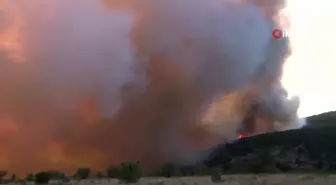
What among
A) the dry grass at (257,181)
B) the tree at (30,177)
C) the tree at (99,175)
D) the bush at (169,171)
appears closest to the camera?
the dry grass at (257,181)

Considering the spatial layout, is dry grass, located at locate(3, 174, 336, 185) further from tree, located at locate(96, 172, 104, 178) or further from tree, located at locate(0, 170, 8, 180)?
tree, located at locate(0, 170, 8, 180)

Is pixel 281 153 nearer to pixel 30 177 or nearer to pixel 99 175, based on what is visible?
pixel 99 175

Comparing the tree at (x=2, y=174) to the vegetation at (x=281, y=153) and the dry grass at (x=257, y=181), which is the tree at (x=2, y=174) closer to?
the dry grass at (x=257, y=181)

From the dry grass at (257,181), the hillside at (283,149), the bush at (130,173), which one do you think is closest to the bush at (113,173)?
the bush at (130,173)

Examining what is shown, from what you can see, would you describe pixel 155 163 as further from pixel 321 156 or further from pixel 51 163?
pixel 321 156

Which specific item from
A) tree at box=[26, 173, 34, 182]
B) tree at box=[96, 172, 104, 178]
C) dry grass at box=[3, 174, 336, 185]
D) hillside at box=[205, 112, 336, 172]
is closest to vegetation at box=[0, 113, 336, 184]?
hillside at box=[205, 112, 336, 172]

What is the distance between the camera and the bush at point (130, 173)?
46062mm

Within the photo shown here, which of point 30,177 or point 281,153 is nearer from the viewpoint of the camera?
point 30,177

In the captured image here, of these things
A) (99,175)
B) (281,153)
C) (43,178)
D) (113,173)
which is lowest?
(43,178)

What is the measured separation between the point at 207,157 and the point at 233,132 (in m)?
9.51

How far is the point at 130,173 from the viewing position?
4653cm

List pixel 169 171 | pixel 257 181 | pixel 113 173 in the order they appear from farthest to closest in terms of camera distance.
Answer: pixel 169 171
pixel 113 173
pixel 257 181

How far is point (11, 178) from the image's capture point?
190ft

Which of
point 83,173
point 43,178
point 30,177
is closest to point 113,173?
point 83,173
